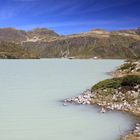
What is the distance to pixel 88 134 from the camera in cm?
2169

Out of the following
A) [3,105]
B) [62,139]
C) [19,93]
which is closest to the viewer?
[62,139]

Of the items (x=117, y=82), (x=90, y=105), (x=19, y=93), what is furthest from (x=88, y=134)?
(x=19, y=93)

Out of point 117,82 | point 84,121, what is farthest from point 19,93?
point 84,121

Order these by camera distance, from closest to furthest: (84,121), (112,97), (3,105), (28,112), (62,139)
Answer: (62,139)
(84,121)
(28,112)
(3,105)
(112,97)

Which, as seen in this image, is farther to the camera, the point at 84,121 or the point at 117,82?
the point at 117,82

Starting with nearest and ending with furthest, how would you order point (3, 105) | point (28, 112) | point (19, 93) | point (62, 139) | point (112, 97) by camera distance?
1. point (62, 139)
2. point (28, 112)
3. point (3, 105)
4. point (112, 97)
5. point (19, 93)

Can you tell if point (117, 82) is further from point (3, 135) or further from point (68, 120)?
point (3, 135)

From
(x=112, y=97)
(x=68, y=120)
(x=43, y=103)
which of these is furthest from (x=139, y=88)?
(x=68, y=120)

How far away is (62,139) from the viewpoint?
66.7ft

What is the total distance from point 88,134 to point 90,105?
11.3 metres

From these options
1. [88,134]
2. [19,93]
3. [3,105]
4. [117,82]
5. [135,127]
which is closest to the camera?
[88,134]

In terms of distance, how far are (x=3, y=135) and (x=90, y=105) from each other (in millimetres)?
13348

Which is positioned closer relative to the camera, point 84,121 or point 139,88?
point 84,121

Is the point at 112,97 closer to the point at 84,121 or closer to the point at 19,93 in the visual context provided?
the point at 84,121
